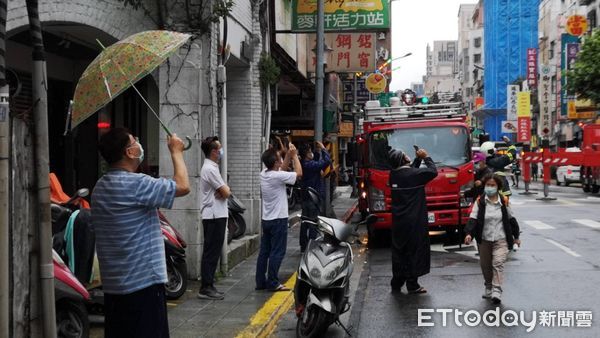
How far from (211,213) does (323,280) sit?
Result: 7.83 ft

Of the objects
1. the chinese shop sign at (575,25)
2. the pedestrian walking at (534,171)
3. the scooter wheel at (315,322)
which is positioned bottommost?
the pedestrian walking at (534,171)

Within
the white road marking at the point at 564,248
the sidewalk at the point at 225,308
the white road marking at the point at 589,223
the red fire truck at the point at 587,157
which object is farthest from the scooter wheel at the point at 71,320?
the red fire truck at the point at 587,157

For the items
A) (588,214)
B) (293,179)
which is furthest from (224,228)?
(588,214)

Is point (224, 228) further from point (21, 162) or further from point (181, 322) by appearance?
point (21, 162)

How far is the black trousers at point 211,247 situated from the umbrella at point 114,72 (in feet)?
13.4

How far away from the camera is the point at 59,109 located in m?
12.8

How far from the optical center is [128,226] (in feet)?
15.2

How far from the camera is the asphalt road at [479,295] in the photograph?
25.1 feet

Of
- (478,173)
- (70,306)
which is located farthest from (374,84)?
(70,306)

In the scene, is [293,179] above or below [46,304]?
above

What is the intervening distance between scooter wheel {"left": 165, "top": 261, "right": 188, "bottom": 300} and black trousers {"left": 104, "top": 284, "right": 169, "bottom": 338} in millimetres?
4344

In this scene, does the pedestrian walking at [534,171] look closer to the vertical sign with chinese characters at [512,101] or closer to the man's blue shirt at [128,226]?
the vertical sign with chinese characters at [512,101]

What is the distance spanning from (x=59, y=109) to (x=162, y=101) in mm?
3533

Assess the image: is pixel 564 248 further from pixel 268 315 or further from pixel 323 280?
pixel 323 280
